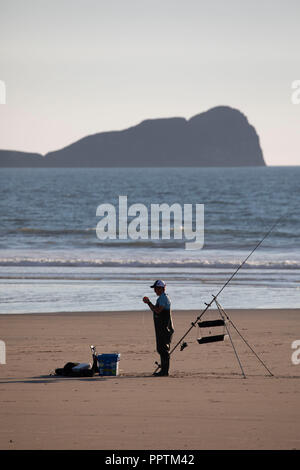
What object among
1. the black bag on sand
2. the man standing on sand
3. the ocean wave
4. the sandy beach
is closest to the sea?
the ocean wave

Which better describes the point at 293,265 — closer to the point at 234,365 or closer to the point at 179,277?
the point at 179,277

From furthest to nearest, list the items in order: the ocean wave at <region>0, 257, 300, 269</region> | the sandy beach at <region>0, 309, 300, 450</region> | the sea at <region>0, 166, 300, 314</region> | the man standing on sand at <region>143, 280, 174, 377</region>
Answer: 1. the ocean wave at <region>0, 257, 300, 269</region>
2. the sea at <region>0, 166, 300, 314</region>
3. the man standing on sand at <region>143, 280, 174, 377</region>
4. the sandy beach at <region>0, 309, 300, 450</region>

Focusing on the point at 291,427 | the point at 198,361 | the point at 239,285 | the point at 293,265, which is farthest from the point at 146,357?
the point at 293,265

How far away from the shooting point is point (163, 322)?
9.83 m

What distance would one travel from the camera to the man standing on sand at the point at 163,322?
32.1 ft

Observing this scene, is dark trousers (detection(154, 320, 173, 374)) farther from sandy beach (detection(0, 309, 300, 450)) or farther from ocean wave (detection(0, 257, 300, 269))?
ocean wave (detection(0, 257, 300, 269))

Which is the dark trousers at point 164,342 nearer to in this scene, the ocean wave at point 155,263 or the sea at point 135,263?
the sea at point 135,263

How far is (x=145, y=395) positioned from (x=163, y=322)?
1359 mm

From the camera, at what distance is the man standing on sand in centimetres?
980

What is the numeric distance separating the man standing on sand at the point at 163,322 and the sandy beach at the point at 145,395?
8.5 inches

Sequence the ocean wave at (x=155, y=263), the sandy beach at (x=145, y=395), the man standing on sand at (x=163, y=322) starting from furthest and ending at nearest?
the ocean wave at (x=155, y=263), the man standing on sand at (x=163, y=322), the sandy beach at (x=145, y=395)

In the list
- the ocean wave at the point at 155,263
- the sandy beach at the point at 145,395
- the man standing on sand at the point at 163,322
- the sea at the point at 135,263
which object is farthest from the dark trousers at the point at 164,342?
the ocean wave at the point at 155,263

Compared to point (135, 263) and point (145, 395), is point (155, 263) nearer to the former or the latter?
point (135, 263)

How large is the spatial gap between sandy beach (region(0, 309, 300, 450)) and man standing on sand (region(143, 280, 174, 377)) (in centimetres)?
21
